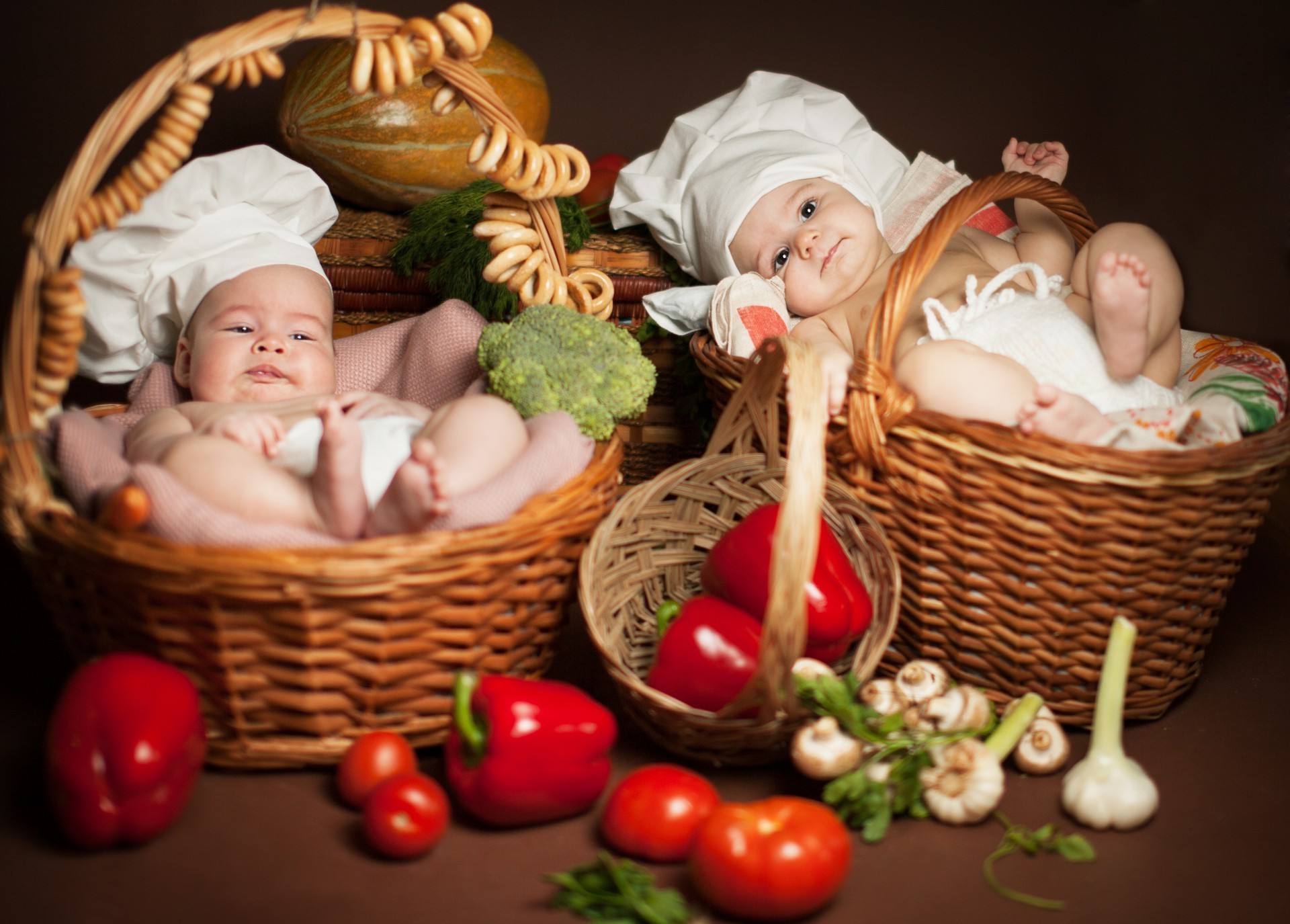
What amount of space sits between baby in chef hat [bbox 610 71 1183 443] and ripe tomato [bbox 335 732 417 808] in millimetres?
930

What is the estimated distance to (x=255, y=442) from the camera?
1937mm

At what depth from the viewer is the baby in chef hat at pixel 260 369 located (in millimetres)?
1775

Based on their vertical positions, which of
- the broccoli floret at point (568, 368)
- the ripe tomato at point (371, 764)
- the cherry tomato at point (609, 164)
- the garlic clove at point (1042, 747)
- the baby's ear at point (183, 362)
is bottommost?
the ripe tomato at point (371, 764)

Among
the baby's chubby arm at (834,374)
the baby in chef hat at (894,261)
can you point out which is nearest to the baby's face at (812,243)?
the baby in chef hat at (894,261)

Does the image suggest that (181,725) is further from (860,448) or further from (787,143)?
(787,143)

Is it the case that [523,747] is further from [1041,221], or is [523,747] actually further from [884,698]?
[1041,221]

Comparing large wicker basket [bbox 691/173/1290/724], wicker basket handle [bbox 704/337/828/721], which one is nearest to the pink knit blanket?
wicker basket handle [bbox 704/337/828/721]

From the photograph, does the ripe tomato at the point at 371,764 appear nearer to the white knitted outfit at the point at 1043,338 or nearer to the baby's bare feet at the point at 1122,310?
the white knitted outfit at the point at 1043,338

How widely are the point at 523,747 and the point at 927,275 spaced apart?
1.39 m

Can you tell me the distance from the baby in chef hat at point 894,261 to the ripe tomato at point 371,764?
93 centimetres

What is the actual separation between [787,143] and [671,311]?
54cm

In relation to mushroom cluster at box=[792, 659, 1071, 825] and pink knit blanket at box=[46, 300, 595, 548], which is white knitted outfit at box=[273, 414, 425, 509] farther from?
mushroom cluster at box=[792, 659, 1071, 825]

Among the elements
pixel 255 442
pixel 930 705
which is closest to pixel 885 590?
pixel 930 705

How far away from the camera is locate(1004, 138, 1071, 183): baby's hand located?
8.54 feet
